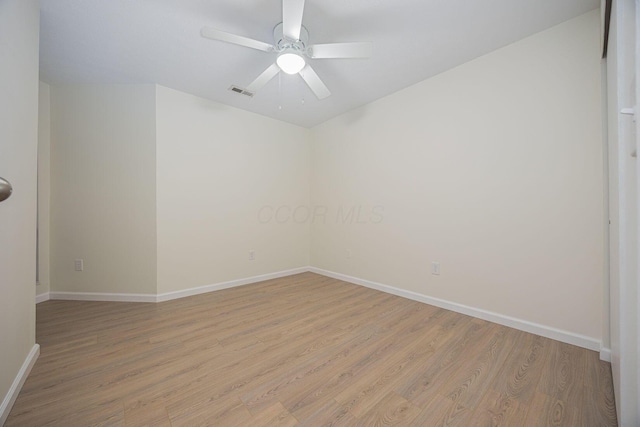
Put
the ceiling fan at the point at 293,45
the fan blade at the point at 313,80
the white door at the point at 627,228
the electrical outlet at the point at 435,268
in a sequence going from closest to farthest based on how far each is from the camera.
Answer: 1. the white door at the point at 627,228
2. the ceiling fan at the point at 293,45
3. the fan blade at the point at 313,80
4. the electrical outlet at the point at 435,268

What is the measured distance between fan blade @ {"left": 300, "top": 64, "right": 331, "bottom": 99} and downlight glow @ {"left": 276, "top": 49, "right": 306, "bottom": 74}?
73 mm

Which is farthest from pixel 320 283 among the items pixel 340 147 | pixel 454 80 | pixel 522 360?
pixel 454 80

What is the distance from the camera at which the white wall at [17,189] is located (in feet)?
3.72

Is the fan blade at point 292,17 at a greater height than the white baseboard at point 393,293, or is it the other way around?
the fan blade at point 292,17

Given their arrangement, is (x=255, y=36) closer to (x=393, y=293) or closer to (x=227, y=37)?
(x=227, y=37)

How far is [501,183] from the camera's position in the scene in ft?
6.72

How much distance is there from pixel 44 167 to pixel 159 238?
1392 mm

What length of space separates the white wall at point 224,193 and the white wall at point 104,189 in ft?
0.53

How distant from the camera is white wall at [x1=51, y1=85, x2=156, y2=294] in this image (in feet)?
8.49

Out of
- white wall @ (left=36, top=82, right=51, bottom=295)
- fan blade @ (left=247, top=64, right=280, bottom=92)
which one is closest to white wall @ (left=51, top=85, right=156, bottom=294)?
white wall @ (left=36, top=82, right=51, bottom=295)

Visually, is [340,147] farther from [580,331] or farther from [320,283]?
[580,331]

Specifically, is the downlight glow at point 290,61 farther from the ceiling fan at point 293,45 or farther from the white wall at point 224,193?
the white wall at point 224,193

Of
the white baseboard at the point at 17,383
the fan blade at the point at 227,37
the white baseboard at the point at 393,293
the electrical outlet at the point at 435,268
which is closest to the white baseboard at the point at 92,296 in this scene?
the white baseboard at the point at 393,293

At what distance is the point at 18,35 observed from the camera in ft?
4.16
